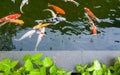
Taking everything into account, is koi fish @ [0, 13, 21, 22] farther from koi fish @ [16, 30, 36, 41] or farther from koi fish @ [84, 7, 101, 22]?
koi fish @ [84, 7, 101, 22]

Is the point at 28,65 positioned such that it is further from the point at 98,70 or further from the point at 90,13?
the point at 90,13

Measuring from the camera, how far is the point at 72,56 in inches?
78.0

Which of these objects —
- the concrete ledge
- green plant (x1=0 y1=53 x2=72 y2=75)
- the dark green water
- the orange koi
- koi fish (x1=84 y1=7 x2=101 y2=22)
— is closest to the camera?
green plant (x1=0 y1=53 x2=72 y2=75)

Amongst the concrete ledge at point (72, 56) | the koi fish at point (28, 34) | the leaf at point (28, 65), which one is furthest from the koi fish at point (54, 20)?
the leaf at point (28, 65)

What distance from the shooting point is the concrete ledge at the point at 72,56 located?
76.8 inches

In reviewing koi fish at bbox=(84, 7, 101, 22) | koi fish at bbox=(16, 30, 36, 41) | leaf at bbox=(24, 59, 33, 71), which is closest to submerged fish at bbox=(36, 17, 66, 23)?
koi fish at bbox=(16, 30, 36, 41)

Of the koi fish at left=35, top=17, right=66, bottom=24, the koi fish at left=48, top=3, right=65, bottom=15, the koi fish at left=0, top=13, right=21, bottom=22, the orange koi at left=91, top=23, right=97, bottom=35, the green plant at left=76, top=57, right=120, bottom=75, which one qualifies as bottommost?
the green plant at left=76, top=57, right=120, bottom=75

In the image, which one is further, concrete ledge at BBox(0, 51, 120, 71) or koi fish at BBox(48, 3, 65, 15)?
koi fish at BBox(48, 3, 65, 15)

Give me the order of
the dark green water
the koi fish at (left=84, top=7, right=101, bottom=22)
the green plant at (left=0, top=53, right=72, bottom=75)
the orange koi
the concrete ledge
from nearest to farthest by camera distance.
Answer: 1. the green plant at (left=0, top=53, right=72, bottom=75)
2. the concrete ledge
3. the dark green water
4. the orange koi
5. the koi fish at (left=84, top=7, right=101, bottom=22)

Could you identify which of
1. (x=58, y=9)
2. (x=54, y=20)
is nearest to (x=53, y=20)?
(x=54, y=20)

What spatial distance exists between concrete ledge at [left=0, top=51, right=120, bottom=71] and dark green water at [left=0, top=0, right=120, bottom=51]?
0.33ft

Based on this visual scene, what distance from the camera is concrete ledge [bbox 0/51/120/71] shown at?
6.40ft

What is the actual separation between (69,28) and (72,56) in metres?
0.36

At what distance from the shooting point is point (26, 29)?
2.25 m
